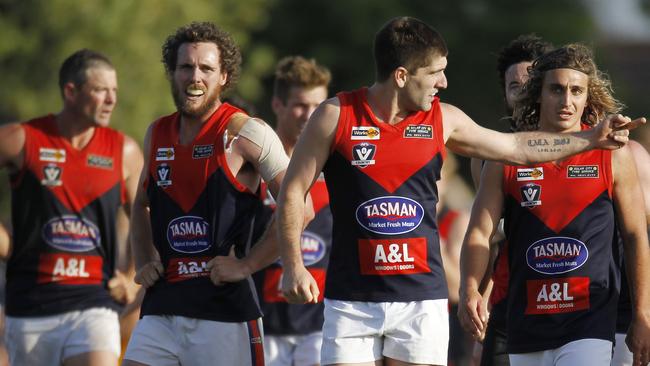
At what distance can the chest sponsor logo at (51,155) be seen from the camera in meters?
9.41

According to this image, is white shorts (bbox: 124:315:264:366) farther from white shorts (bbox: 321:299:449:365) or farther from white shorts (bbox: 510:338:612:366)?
white shorts (bbox: 510:338:612:366)

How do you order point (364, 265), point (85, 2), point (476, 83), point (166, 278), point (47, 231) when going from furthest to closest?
point (476, 83), point (85, 2), point (47, 231), point (166, 278), point (364, 265)

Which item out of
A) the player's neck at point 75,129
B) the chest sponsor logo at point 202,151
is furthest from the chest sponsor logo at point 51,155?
the chest sponsor logo at point 202,151

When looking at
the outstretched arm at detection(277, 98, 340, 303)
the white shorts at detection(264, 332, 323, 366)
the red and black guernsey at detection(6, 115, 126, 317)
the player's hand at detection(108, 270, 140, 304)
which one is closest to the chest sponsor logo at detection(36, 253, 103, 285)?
the red and black guernsey at detection(6, 115, 126, 317)

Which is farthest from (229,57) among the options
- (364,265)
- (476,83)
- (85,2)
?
(476,83)

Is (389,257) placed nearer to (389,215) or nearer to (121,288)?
(389,215)

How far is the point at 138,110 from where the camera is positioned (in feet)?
72.5

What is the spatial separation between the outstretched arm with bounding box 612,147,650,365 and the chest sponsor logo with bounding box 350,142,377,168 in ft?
4.70

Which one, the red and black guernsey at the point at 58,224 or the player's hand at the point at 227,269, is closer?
the player's hand at the point at 227,269

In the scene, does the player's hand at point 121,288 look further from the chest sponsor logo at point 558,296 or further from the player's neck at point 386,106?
the chest sponsor logo at point 558,296

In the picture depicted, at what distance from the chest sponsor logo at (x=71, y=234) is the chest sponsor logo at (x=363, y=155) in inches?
114

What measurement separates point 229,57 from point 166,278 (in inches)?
53.2

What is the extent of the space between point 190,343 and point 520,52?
3.24m

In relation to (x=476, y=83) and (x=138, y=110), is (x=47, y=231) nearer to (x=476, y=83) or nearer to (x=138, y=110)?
(x=138, y=110)
